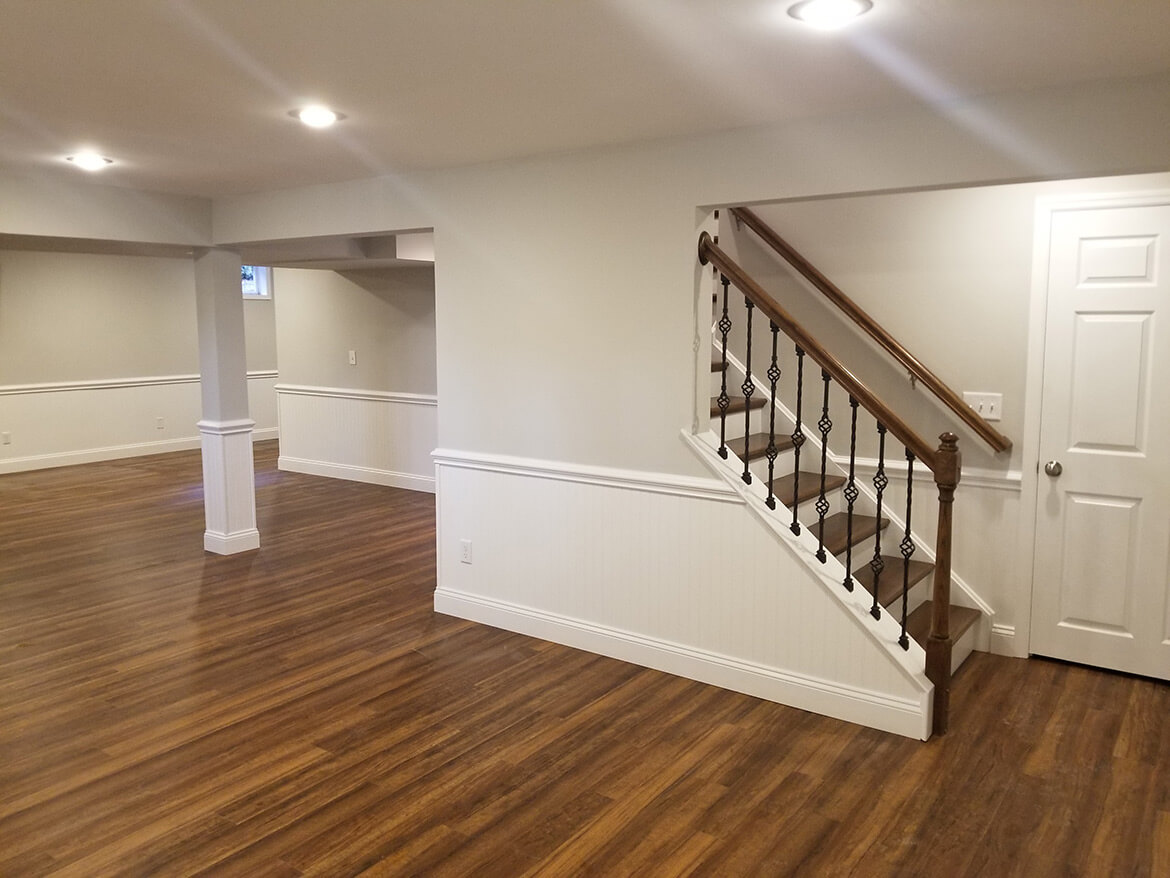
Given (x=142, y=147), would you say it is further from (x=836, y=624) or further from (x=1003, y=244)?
(x=1003, y=244)

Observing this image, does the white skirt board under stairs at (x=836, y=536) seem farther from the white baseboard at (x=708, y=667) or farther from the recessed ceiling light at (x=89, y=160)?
the recessed ceiling light at (x=89, y=160)

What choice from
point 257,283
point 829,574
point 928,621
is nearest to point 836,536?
point 829,574

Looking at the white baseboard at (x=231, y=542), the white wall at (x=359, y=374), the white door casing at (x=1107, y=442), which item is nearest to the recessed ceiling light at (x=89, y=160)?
the white baseboard at (x=231, y=542)

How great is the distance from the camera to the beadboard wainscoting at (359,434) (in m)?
7.51

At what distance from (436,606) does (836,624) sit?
2123mm

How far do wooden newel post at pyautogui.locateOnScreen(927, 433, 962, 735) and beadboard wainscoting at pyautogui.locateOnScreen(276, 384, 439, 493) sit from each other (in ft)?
16.2

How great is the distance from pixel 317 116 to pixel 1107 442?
3369mm

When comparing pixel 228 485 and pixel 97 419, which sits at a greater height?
pixel 97 419

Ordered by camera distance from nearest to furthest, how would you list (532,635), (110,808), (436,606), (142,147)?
(110,808) → (142,147) → (532,635) → (436,606)

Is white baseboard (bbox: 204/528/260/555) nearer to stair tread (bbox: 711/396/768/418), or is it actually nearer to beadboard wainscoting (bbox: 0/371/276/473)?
stair tread (bbox: 711/396/768/418)

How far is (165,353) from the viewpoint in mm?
9383

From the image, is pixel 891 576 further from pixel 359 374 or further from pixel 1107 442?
pixel 359 374

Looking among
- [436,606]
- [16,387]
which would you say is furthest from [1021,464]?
[16,387]

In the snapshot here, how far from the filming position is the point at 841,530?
374 centimetres
